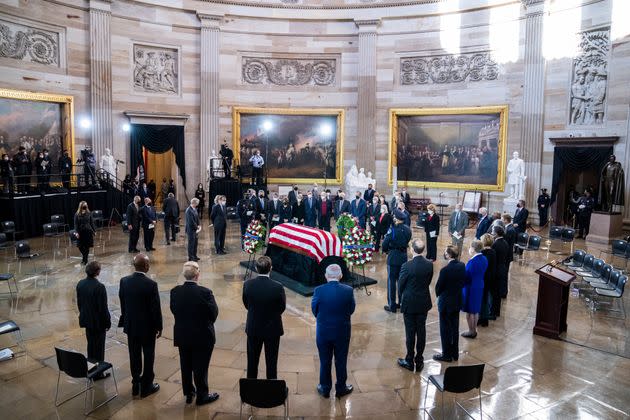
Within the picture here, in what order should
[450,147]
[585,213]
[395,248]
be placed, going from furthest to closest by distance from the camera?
1. [450,147]
2. [585,213]
3. [395,248]

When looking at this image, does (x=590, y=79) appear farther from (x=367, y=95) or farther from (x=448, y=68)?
(x=367, y=95)

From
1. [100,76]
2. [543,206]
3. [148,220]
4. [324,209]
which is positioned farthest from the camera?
[100,76]

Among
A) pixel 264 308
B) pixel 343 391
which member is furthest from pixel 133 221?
pixel 343 391

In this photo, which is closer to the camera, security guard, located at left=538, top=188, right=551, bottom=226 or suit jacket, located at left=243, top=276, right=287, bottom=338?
suit jacket, located at left=243, top=276, right=287, bottom=338

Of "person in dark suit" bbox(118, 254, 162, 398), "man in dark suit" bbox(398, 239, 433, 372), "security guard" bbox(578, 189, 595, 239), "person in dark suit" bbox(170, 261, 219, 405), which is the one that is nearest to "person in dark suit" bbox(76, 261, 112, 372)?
"person in dark suit" bbox(118, 254, 162, 398)

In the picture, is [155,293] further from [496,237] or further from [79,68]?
[79,68]

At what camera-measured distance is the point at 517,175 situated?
19141 mm

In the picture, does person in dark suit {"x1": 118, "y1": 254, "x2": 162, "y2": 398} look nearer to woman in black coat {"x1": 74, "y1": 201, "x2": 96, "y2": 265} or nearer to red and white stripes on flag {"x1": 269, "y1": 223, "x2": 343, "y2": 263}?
red and white stripes on flag {"x1": 269, "y1": 223, "x2": 343, "y2": 263}

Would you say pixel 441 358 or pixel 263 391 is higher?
pixel 263 391

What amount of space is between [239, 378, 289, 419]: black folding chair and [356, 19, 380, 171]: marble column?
63.3 ft

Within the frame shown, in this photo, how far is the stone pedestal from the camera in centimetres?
1543

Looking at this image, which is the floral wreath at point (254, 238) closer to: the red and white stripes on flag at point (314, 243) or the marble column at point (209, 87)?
the red and white stripes on flag at point (314, 243)

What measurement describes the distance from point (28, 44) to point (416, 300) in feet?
60.4

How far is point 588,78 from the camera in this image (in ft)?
59.6
